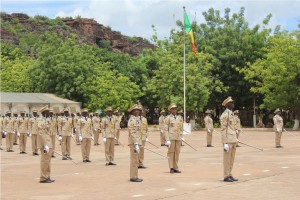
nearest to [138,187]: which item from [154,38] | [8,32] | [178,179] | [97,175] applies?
[178,179]

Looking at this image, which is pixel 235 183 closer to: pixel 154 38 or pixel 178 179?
pixel 178 179

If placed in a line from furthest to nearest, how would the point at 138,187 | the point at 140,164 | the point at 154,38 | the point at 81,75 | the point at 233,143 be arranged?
the point at 154,38 < the point at 81,75 < the point at 140,164 < the point at 233,143 < the point at 138,187

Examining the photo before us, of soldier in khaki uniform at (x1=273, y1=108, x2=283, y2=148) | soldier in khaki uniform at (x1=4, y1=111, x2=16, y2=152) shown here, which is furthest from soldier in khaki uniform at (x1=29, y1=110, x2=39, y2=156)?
soldier in khaki uniform at (x1=273, y1=108, x2=283, y2=148)

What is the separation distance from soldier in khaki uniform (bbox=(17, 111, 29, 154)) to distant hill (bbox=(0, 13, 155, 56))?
99393 mm

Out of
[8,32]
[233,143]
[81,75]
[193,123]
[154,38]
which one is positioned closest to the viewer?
[233,143]

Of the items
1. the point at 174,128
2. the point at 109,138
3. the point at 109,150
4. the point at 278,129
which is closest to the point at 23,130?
the point at 109,138

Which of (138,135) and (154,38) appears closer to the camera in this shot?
(138,135)

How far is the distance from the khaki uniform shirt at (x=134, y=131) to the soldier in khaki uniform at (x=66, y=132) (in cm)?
769

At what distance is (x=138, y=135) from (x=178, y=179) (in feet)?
5.20

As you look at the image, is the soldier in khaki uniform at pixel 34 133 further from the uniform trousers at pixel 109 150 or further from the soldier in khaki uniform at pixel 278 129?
the soldier in khaki uniform at pixel 278 129

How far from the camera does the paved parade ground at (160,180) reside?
11.5m

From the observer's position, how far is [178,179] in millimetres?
14000

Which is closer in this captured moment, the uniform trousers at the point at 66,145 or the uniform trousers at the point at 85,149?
the uniform trousers at the point at 85,149

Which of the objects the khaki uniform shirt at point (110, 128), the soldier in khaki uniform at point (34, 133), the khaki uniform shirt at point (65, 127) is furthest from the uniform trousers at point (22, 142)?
the khaki uniform shirt at point (110, 128)
